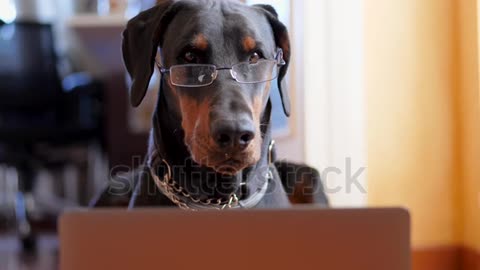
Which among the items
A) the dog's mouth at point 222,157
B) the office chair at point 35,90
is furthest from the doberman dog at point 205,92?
the office chair at point 35,90

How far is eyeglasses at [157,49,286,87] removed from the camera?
117 cm

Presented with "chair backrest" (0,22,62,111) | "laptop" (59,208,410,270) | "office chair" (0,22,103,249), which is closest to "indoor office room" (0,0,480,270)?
"laptop" (59,208,410,270)

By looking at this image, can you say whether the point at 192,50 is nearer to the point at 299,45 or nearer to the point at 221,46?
the point at 221,46

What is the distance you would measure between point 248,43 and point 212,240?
554 mm

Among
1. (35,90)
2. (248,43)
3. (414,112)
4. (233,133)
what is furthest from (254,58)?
(35,90)

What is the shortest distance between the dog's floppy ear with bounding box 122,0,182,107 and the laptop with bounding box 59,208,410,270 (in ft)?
1.79

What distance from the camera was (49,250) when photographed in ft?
8.52

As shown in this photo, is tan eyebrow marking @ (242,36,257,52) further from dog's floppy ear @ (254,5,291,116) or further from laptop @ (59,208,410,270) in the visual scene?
laptop @ (59,208,410,270)

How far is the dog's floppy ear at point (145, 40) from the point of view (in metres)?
1.26

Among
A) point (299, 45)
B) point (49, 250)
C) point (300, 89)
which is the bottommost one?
point (49, 250)

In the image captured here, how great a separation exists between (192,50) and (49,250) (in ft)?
5.56

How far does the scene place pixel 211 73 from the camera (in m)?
1.17

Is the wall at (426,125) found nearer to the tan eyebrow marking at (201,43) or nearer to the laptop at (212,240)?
the tan eyebrow marking at (201,43)

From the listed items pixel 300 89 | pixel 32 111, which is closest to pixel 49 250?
pixel 32 111
